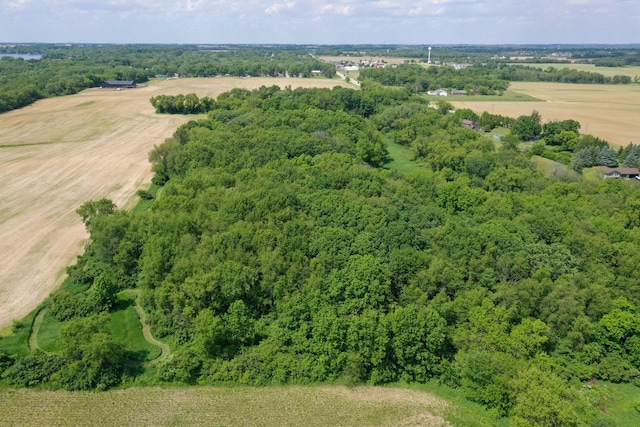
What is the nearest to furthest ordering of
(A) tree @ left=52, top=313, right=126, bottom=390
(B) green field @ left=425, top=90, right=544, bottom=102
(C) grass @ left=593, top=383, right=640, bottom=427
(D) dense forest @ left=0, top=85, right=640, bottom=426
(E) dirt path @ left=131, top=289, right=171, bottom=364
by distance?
(C) grass @ left=593, top=383, right=640, bottom=427 → (A) tree @ left=52, top=313, right=126, bottom=390 → (D) dense forest @ left=0, top=85, right=640, bottom=426 → (E) dirt path @ left=131, top=289, right=171, bottom=364 → (B) green field @ left=425, top=90, right=544, bottom=102

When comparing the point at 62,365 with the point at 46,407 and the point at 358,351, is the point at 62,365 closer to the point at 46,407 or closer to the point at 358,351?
the point at 46,407

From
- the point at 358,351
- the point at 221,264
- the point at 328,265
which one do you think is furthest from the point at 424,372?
the point at 221,264

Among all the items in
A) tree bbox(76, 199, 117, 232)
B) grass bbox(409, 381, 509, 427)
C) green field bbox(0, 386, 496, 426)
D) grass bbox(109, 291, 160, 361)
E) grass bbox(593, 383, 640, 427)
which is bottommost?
grass bbox(593, 383, 640, 427)

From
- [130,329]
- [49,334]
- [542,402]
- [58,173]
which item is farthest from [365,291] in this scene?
[58,173]

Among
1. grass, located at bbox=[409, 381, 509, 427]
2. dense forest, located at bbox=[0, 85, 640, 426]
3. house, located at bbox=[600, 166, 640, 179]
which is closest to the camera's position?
grass, located at bbox=[409, 381, 509, 427]

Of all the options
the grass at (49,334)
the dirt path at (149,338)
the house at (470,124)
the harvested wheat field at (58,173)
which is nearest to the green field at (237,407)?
the dirt path at (149,338)

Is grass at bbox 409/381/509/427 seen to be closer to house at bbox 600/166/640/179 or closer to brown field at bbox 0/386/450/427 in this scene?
brown field at bbox 0/386/450/427

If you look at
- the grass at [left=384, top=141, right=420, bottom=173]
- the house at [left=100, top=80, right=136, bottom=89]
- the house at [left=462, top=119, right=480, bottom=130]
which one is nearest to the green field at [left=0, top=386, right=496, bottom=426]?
the grass at [left=384, top=141, right=420, bottom=173]
